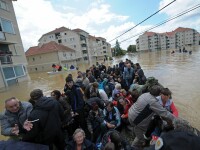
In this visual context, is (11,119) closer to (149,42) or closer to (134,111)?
(134,111)

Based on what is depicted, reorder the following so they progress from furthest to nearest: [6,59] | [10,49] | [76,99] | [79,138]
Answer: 1. [10,49]
2. [6,59]
3. [76,99]
4. [79,138]

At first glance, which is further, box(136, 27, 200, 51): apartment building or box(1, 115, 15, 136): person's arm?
box(136, 27, 200, 51): apartment building

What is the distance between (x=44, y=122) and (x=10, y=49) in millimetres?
20840

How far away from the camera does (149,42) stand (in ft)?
358

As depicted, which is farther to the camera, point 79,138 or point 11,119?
point 79,138

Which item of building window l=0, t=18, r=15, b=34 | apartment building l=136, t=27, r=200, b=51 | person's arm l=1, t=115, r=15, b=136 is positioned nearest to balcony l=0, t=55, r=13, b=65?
building window l=0, t=18, r=15, b=34

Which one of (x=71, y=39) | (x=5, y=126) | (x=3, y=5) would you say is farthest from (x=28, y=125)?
(x=71, y=39)

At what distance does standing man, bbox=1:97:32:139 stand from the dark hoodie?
274mm

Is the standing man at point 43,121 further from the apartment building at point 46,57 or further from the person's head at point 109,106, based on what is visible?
the apartment building at point 46,57

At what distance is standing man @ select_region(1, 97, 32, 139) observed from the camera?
2.69 metres

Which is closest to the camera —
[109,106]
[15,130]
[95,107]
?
[15,130]

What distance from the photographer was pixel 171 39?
107500 mm

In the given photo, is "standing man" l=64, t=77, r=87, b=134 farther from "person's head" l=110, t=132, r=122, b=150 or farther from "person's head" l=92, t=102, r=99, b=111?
"person's head" l=110, t=132, r=122, b=150

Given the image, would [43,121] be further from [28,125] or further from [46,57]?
[46,57]
